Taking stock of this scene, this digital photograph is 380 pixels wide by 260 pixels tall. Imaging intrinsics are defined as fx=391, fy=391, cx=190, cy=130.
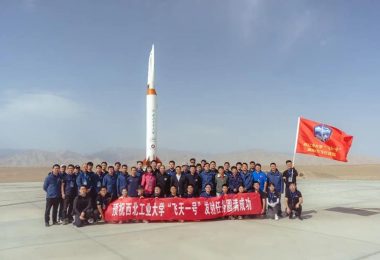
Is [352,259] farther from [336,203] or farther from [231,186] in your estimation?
[336,203]

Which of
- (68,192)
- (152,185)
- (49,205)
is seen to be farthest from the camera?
(152,185)

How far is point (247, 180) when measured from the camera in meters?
12.1

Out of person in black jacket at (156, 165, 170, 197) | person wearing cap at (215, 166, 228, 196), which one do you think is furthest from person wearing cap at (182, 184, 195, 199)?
person wearing cap at (215, 166, 228, 196)

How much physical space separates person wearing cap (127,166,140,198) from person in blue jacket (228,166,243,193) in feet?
9.21

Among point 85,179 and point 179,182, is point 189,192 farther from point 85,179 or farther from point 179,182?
point 85,179

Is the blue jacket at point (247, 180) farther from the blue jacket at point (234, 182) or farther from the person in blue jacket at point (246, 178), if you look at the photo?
the blue jacket at point (234, 182)

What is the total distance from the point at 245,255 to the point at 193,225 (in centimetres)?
319

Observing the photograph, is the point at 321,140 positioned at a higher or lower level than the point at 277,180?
higher

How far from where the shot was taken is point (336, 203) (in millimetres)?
15188

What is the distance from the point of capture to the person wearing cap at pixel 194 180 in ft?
38.3

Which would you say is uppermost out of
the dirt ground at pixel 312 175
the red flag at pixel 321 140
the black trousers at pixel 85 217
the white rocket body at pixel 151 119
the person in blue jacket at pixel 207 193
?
the white rocket body at pixel 151 119

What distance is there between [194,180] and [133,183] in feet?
5.96

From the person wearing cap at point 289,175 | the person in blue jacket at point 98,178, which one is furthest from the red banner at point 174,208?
the person wearing cap at point 289,175

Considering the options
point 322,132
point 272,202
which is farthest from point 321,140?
point 272,202
